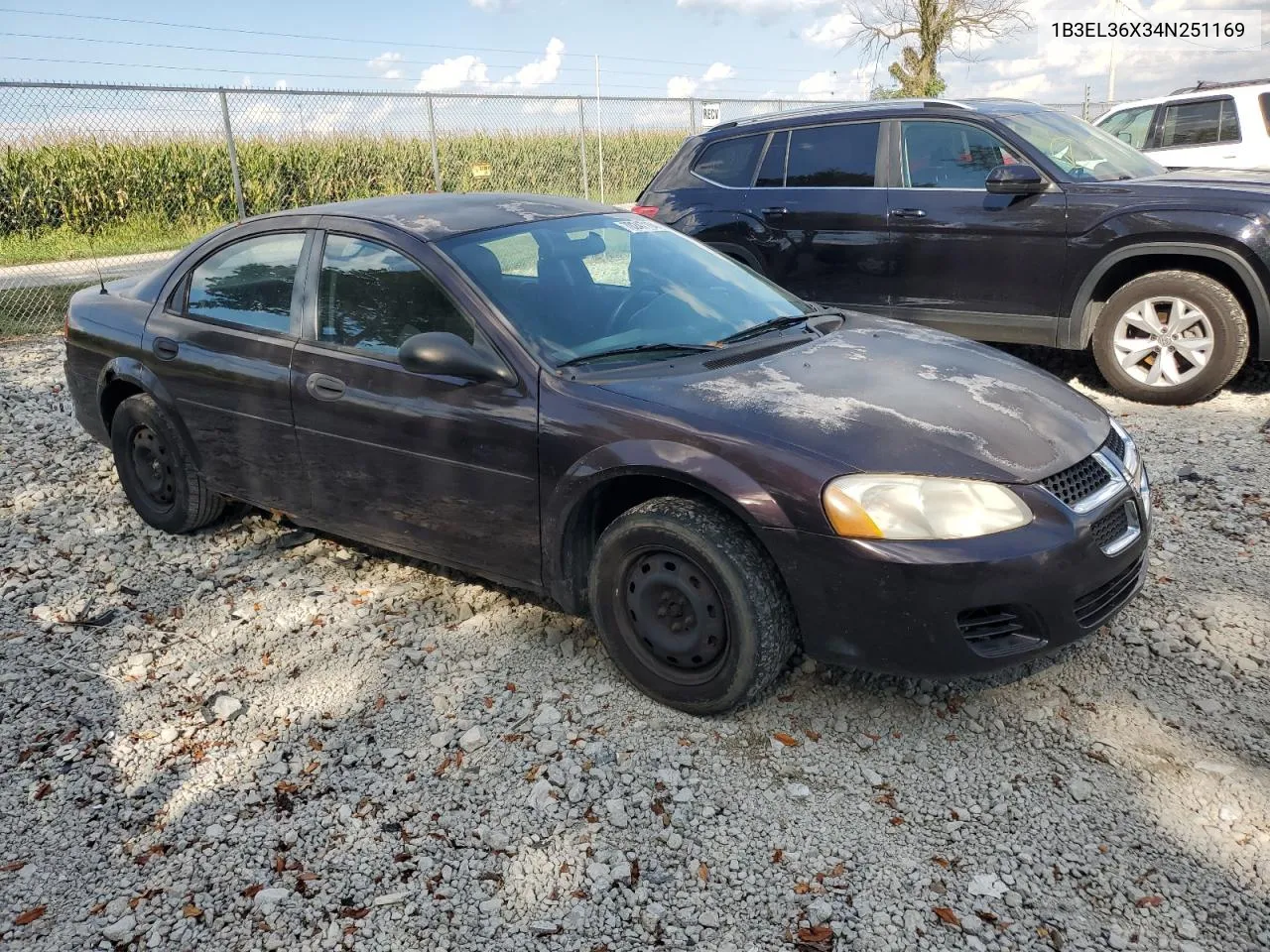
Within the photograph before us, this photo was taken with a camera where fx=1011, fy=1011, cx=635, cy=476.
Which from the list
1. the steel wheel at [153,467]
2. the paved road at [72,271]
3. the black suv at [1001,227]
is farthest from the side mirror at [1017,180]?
the paved road at [72,271]

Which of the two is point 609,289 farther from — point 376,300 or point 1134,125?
point 1134,125

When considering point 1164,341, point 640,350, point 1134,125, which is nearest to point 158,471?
point 640,350

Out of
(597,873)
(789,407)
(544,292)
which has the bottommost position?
(597,873)

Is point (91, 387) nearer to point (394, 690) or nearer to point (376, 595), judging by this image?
point (376, 595)

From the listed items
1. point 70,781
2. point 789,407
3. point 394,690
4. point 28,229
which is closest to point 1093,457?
point 789,407

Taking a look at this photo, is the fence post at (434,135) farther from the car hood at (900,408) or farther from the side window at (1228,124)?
the car hood at (900,408)

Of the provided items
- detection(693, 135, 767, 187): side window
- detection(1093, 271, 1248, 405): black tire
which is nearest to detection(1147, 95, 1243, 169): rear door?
detection(1093, 271, 1248, 405): black tire

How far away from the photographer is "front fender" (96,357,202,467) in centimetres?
461

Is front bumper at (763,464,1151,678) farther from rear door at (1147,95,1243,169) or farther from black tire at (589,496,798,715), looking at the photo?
rear door at (1147,95,1243,169)

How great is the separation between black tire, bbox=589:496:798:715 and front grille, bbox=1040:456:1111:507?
859 millimetres

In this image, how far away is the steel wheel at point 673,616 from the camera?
313cm

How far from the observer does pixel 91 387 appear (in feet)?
16.5

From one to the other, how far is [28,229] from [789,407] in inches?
735

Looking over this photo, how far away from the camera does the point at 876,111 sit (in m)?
7.18
